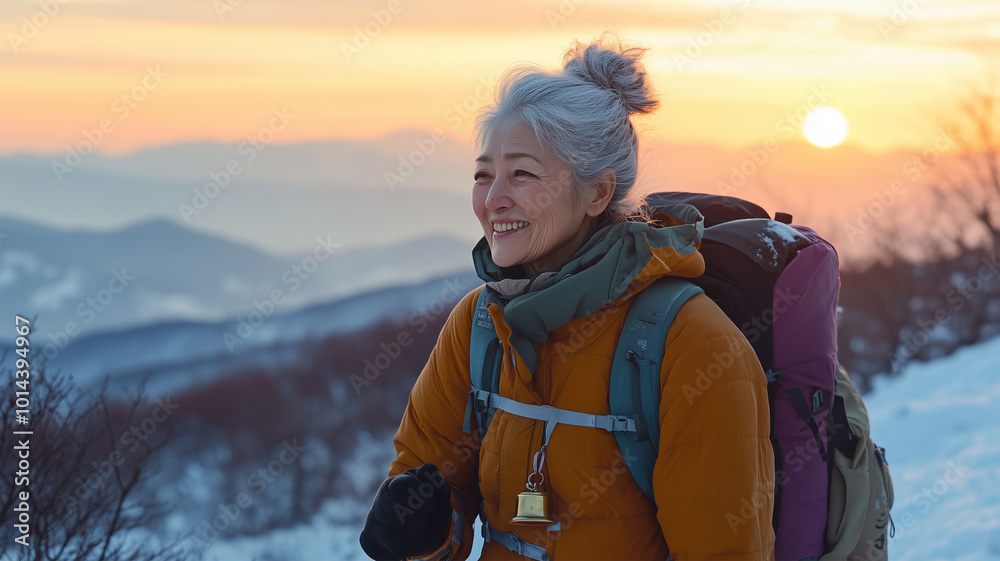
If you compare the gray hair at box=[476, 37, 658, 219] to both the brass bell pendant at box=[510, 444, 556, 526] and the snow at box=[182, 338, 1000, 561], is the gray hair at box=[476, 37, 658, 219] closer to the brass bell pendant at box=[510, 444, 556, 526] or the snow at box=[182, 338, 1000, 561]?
the brass bell pendant at box=[510, 444, 556, 526]

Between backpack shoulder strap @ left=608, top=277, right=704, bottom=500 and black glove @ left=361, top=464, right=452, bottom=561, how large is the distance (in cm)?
51

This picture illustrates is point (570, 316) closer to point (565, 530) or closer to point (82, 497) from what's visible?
point (565, 530)

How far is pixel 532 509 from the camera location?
1.86m

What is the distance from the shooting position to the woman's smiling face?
2.03 meters

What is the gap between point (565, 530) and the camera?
6.26 feet

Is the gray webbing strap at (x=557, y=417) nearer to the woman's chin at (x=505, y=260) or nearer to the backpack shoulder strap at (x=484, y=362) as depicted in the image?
the backpack shoulder strap at (x=484, y=362)

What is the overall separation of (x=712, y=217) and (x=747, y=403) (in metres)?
0.75

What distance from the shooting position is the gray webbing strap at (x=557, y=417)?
71.9 inches

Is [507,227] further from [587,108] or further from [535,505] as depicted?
[535,505]

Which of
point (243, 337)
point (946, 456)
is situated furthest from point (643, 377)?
point (243, 337)

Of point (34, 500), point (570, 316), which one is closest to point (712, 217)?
point (570, 316)

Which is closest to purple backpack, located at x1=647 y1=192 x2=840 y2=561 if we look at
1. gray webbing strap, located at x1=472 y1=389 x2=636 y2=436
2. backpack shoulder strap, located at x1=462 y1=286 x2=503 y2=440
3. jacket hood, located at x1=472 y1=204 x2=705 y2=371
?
jacket hood, located at x1=472 y1=204 x2=705 y2=371

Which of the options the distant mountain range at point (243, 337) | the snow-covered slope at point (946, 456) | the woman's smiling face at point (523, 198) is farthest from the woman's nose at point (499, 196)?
the distant mountain range at point (243, 337)

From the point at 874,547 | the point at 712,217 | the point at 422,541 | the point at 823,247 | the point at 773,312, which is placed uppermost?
the point at 712,217
